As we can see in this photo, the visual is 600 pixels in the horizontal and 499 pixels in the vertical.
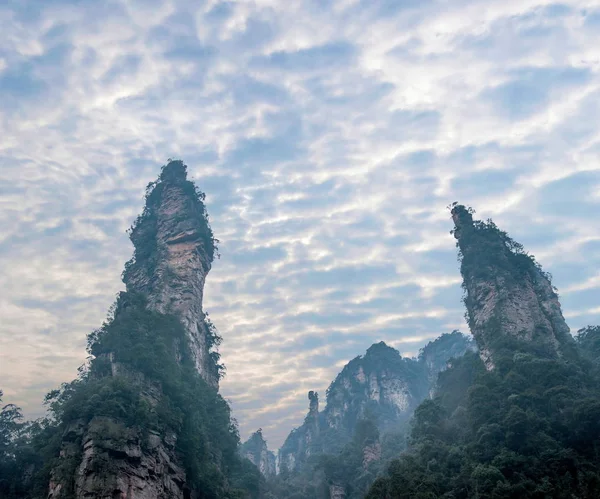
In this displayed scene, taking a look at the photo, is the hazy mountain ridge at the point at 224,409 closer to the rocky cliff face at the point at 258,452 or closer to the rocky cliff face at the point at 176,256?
the rocky cliff face at the point at 176,256

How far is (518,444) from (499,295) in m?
21.5

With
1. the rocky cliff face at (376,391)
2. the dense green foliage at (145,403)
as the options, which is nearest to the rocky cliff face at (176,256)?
the dense green foliage at (145,403)

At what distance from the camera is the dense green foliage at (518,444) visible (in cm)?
3316

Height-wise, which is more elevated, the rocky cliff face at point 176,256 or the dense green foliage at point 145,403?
the rocky cliff face at point 176,256

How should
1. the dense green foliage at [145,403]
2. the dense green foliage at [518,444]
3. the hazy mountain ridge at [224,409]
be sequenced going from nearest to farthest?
the dense green foliage at [518,444] < the hazy mountain ridge at [224,409] < the dense green foliage at [145,403]

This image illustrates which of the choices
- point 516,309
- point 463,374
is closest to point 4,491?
point 516,309

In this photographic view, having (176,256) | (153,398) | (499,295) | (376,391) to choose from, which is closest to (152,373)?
(153,398)

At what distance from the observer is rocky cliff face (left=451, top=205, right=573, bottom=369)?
52844mm

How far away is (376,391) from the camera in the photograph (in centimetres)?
Result: 13012

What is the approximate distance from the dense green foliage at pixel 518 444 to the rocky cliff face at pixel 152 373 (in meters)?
18.9

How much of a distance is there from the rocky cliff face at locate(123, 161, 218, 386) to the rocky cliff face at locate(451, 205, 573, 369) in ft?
114

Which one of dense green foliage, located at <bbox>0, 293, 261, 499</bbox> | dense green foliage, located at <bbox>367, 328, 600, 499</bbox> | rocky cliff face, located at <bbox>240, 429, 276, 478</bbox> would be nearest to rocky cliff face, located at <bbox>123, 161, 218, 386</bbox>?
dense green foliage, located at <bbox>0, 293, 261, 499</bbox>

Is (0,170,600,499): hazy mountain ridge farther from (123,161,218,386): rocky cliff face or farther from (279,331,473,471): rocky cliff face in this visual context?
(279,331,473,471): rocky cliff face

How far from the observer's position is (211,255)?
71.1 meters
